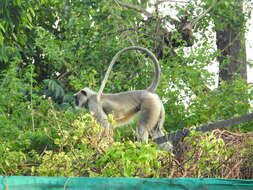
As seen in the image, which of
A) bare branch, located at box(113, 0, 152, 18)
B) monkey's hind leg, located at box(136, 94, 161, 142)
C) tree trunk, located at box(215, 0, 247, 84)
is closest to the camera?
monkey's hind leg, located at box(136, 94, 161, 142)

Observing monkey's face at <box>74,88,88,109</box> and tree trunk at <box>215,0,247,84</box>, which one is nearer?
monkey's face at <box>74,88,88,109</box>

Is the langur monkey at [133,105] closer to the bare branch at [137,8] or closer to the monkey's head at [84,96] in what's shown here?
the monkey's head at [84,96]

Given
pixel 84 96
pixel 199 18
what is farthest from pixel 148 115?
pixel 199 18

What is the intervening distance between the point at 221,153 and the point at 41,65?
10463mm

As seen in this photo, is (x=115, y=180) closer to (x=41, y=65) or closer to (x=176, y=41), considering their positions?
(x=176, y=41)

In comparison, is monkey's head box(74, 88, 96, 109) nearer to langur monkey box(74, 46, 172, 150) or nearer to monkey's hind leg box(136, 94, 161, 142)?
langur monkey box(74, 46, 172, 150)

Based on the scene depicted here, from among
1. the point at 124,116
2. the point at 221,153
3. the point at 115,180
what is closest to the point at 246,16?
the point at 124,116

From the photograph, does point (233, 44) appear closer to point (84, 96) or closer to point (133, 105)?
point (133, 105)

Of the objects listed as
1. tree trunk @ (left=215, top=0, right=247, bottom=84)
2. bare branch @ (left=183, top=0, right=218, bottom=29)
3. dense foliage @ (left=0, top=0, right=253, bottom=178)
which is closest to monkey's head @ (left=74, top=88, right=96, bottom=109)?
dense foliage @ (left=0, top=0, right=253, bottom=178)

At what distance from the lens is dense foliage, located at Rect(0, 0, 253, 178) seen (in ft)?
12.7

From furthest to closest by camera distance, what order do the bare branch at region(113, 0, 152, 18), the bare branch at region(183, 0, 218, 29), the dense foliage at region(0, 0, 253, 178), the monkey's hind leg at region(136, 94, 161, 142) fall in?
the bare branch at region(113, 0, 152, 18) → the bare branch at region(183, 0, 218, 29) → the monkey's hind leg at region(136, 94, 161, 142) → the dense foliage at region(0, 0, 253, 178)

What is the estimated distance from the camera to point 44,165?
4.20 metres

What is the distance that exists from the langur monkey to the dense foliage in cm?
27

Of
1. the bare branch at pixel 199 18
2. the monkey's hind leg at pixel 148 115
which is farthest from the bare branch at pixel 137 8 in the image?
the monkey's hind leg at pixel 148 115
